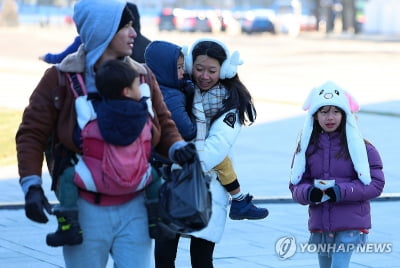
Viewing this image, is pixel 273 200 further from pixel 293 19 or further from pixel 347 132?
pixel 293 19

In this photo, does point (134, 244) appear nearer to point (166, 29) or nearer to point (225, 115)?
point (225, 115)

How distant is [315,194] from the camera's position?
554cm

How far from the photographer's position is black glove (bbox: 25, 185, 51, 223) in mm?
4258

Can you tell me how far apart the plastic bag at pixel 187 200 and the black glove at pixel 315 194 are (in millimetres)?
1219

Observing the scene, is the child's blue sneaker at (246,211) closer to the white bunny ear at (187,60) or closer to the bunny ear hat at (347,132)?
the bunny ear hat at (347,132)

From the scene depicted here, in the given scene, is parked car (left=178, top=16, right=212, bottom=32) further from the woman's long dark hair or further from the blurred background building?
the woman's long dark hair

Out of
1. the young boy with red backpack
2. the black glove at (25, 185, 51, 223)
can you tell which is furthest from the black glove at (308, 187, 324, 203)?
the black glove at (25, 185, 51, 223)

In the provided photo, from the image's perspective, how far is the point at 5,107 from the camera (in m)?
17.3

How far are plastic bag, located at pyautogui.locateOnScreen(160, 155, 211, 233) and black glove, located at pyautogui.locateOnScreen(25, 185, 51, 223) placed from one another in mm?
482

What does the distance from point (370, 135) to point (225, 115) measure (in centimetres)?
858

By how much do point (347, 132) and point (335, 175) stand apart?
0.76 feet

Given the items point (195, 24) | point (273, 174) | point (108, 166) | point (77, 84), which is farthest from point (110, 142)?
point (195, 24)

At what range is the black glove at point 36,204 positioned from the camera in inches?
168

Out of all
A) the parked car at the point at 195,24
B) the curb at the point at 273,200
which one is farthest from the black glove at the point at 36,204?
the parked car at the point at 195,24
